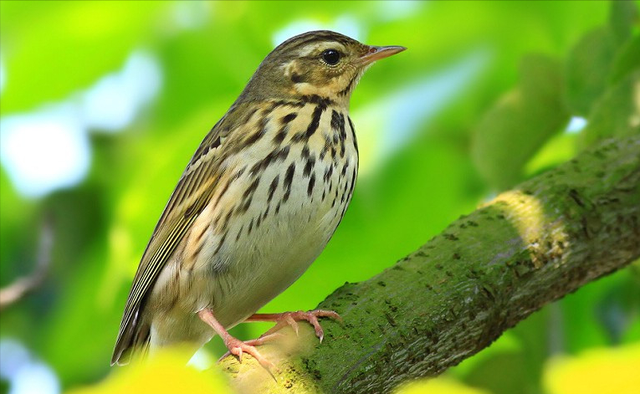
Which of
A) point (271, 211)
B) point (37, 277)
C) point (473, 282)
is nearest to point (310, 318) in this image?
point (473, 282)

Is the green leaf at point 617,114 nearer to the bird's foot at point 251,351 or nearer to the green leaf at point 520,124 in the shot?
the green leaf at point 520,124

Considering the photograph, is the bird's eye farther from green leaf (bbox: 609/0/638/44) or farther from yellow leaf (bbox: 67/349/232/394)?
yellow leaf (bbox: 67/349/232/394)

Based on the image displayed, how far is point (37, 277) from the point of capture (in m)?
3.35

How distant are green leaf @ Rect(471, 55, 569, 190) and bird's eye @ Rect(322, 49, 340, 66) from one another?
2.85 ft

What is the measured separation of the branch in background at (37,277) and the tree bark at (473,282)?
1.37 m

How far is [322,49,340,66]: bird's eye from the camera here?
12.1 ft

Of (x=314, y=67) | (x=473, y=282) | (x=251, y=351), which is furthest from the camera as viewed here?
(x=314, y=67)

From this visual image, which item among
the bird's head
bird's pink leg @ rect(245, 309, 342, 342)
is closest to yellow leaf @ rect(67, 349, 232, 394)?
bird's pink leg @ rect(245, 309, 342, 342)

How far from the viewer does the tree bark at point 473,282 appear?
2.17 metres

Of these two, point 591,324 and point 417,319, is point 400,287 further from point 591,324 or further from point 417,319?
point 591,324

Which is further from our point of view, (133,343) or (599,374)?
(133,343)

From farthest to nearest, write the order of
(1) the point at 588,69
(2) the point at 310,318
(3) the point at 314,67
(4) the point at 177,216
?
(3) the point at 314,67
(4) the point at 177,216
(1) the point at 588,69
(2) the point at 310,318

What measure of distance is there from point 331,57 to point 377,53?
1.32 feet

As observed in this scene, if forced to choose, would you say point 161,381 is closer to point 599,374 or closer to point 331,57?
point 599,374
